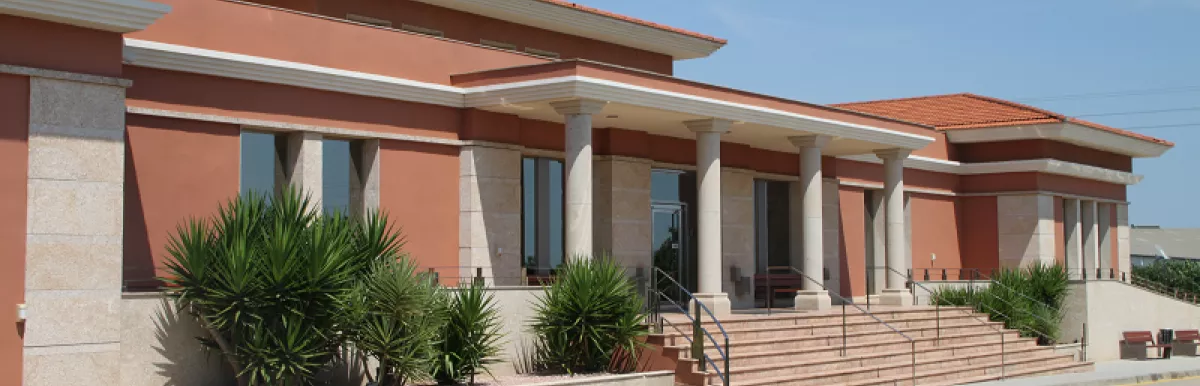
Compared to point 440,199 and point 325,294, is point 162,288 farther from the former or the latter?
point 440,199

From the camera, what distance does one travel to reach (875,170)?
32.2 meters

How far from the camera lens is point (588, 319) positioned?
1892cm

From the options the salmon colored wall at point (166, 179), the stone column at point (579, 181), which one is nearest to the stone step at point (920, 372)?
the stone column at point (579, 181)

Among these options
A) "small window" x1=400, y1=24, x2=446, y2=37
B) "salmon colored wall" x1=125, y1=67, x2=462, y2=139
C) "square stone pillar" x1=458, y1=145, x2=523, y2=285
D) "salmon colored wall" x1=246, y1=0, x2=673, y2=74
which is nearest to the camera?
"salmon colored wall" x1=125, y1=67, x2=462, y2=139

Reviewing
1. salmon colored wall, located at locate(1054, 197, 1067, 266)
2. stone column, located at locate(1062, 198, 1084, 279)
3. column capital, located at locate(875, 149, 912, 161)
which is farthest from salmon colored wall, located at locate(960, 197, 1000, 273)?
column capital, located at locate(875, 149, 912, 161)

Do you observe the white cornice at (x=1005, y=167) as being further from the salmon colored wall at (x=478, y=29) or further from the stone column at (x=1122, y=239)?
the salmon colored wall at (x=478, y=29)

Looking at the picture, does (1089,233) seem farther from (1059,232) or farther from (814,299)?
(814,299)

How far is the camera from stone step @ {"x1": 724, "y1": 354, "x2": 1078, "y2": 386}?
20.3 meters

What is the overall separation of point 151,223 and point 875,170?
1943 centimetres

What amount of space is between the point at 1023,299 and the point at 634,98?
1215 centimetres

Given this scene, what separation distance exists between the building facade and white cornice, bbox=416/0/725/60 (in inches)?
2.5

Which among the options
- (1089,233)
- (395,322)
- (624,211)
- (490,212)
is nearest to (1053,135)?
(1089,233)

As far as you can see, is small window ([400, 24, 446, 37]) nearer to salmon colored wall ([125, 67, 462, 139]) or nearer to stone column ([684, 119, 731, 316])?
salmon colored wall ([125, 67, 462, 139])

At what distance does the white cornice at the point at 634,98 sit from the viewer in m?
20.0
